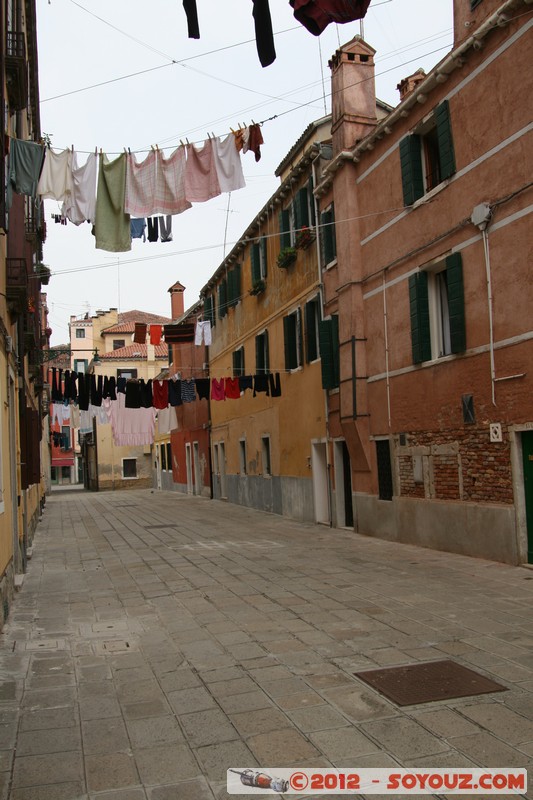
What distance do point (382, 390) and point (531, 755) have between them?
1026 cm

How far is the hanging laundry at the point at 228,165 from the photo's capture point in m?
10.1

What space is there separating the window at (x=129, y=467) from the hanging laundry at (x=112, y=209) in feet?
118

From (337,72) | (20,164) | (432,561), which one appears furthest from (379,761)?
(337,72)

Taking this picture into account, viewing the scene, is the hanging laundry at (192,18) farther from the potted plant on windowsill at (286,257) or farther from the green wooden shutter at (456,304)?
the potted plant on windowsill at (286,257)

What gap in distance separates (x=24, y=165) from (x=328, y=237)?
325 inches

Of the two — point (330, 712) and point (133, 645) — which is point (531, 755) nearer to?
point (330, 712)

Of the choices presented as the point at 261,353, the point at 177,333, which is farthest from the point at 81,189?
the point at 177,333

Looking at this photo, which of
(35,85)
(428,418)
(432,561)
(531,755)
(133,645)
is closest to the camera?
(531,755)

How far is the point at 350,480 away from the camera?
15.8 meters

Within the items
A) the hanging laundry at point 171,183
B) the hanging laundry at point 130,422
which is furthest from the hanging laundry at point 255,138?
the hanging laundry at point 130,422

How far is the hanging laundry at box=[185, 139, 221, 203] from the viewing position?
33.2 ft

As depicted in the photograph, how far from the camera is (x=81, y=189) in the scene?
10.0 m

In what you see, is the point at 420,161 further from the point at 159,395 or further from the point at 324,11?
the point at 159,395

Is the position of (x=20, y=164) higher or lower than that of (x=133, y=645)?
higher
